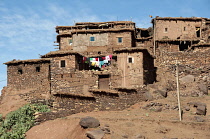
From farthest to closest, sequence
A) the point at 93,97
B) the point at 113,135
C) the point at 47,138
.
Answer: the point at 93,97 → the point at 47,138 → the point at 113,135

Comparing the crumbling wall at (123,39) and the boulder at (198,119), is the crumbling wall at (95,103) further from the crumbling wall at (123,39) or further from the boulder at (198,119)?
the crumbling wall at (123,39)

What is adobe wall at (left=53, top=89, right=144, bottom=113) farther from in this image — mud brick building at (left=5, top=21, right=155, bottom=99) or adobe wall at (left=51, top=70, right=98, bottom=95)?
adobe wall at (left=51, top=70, right=98, bottom=95)

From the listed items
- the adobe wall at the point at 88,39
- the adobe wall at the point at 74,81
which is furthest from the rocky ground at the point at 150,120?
the adobe wall at the point at 88,39

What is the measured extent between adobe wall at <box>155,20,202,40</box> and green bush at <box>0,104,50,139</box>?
79.2 ft

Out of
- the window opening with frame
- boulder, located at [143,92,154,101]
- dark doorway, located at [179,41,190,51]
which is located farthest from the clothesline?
dark doorway, located at [179,41,190,51]

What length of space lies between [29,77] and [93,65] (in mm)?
8120

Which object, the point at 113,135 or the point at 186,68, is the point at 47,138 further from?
the point at 186,68

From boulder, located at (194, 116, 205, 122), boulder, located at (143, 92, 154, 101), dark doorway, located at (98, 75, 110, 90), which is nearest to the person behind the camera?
boulder, located at (194, 116, 205, 122)

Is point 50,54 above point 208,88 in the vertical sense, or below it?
above

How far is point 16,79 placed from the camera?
30359 mm

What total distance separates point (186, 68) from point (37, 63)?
62.5 ft

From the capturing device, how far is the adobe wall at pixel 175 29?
40.2 meters

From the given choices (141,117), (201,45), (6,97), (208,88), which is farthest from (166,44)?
(6,97)

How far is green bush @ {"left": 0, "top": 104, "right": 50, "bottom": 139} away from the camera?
19031 millimetres
